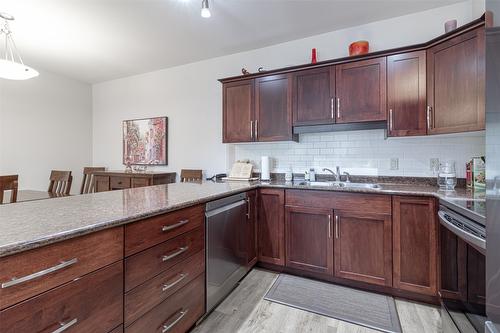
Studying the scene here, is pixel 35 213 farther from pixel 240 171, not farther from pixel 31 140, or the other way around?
pixel 31 140

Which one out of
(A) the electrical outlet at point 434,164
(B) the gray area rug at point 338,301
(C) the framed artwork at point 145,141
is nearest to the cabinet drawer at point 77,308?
(B) the gray area rug at point 338,301

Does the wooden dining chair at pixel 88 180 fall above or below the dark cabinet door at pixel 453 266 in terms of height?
above

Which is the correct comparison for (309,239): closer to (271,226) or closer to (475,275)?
(271,226)

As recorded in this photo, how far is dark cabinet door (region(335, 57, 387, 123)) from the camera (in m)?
2.30

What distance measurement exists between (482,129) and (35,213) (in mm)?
2807

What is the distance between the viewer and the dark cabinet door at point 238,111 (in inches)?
114

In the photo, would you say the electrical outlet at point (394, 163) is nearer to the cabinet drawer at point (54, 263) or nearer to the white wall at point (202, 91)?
the white wall at point (202, 91)

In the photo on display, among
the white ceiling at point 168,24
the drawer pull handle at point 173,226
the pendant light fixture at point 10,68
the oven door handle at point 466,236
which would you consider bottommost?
the oven door handle at point 466,236

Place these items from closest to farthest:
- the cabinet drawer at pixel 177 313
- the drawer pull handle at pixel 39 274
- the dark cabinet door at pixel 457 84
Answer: the drawer pull handle at pixel 39 274, the cabinet drawer at pixel 177 313, the dark cabinet door at pixel 457 84

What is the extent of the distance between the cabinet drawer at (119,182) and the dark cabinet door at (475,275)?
3.87 m

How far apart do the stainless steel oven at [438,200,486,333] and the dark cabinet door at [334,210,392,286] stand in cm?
38

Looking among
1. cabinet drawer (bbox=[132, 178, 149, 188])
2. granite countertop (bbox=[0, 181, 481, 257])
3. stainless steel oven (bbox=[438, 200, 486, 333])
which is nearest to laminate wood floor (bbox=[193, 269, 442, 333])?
stainless steel oven (bbox=[438, 200, 486, 333])

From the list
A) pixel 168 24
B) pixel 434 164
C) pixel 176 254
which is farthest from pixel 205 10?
pixel 434 164

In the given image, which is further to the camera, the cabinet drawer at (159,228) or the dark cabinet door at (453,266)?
the dark cabinet door at (453,266)
